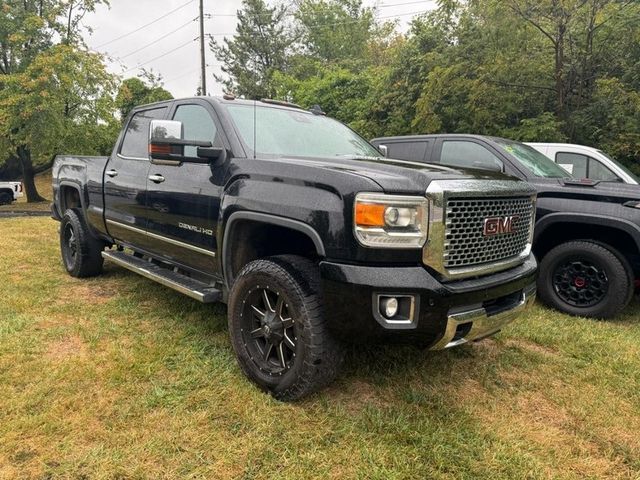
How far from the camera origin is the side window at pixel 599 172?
6.18 meters

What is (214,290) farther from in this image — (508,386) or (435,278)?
(508,386)

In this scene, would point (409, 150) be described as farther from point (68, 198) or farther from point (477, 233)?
point (68, 198)

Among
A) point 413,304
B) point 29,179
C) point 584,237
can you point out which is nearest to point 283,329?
point 413,304

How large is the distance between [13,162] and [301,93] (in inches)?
676

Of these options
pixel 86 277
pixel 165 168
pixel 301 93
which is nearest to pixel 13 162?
pixel 301 93

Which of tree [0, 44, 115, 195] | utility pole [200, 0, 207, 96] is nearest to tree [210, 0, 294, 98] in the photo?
utility pole [200, 0, 207, 96]

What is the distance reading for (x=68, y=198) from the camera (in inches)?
228

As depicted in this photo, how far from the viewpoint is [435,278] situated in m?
2.45

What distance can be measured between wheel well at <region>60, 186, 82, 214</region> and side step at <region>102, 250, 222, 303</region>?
4.51 ft

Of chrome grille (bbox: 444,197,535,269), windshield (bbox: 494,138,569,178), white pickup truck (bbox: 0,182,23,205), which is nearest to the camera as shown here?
chrome grille (bbox: 444,197,535,269)

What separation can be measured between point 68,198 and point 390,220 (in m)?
4.84

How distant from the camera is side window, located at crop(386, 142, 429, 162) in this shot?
6.14 m

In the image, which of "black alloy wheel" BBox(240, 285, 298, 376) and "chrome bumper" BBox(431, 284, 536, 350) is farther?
"black alloy wheel" BBox(240, 285, 298, 376)

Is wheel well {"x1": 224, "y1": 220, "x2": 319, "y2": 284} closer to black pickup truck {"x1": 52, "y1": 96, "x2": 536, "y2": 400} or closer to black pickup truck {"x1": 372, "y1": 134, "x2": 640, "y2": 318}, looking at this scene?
black pickup truck {"x1": 52, "y1": 96, "x2": 536, "y2": 400}
